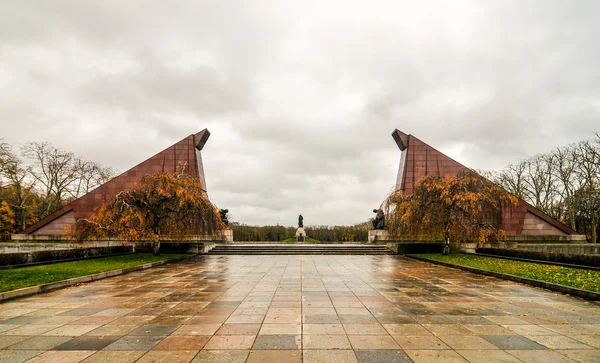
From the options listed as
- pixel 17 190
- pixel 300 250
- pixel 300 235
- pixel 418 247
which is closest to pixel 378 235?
pixel 418 247

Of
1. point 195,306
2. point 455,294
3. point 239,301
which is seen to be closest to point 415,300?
point 455,294

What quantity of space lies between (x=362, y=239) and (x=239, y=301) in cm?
2624

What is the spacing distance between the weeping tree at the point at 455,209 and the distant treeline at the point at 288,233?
15.2m

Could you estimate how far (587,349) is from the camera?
4289 millimetres

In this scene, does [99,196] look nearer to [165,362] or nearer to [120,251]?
[120,251]

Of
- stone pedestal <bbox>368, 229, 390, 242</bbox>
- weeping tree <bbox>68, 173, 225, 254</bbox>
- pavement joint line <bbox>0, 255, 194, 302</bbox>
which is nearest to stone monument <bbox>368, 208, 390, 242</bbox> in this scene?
stone pedestal <bbox>368, 229, 390, 242</bbox>

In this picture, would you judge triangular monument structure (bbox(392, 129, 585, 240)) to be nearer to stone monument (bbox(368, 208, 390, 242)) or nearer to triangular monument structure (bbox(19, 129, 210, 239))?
stone monument (bbox(368, 208, 390, 242))

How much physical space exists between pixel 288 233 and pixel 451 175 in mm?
17776

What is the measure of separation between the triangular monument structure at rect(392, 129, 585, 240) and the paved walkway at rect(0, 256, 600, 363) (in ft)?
44.3

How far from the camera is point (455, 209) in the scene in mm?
16188

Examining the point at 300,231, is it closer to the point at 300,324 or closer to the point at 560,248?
the point at 560,248

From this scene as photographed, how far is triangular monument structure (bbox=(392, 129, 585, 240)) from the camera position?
2166cm

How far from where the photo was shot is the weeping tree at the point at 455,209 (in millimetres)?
15883

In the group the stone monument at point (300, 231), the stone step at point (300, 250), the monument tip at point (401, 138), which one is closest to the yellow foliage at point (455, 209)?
the stone step at point (300, 250)
